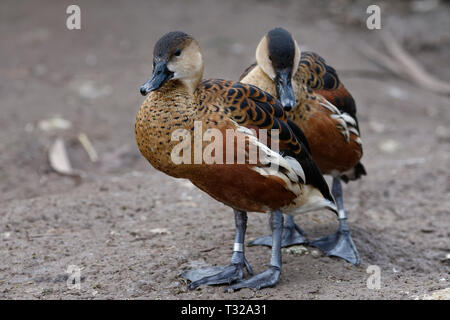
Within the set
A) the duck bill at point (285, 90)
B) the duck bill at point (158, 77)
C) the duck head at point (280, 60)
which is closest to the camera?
the duck bill at point (158, 77)

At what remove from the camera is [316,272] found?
4.54 m

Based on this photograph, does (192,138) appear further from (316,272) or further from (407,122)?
(407,122)

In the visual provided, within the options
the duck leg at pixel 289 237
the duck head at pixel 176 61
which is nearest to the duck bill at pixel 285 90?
the duck head at pixel 176 61

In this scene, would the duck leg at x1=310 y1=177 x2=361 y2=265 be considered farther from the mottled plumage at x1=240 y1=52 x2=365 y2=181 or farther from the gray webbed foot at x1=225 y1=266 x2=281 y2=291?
the gray webbed foot at x1=225 y1=266 x2=281 y2=291

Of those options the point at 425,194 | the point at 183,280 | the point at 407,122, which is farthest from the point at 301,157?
the point at 407,122

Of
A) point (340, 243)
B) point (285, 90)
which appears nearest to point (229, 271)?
point (340, 243)

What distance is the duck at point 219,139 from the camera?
3732mm

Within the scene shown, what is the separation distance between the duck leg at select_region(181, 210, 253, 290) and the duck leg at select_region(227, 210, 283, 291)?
8 cm

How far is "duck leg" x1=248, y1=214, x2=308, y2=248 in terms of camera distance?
197 inches

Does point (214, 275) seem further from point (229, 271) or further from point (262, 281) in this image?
point (262, 281)

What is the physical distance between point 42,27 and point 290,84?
7.65 meters

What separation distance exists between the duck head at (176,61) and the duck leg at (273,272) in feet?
3.64

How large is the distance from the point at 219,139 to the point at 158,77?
0.55 meters

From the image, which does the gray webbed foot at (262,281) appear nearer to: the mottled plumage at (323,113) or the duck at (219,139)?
the duck at (219,139)
